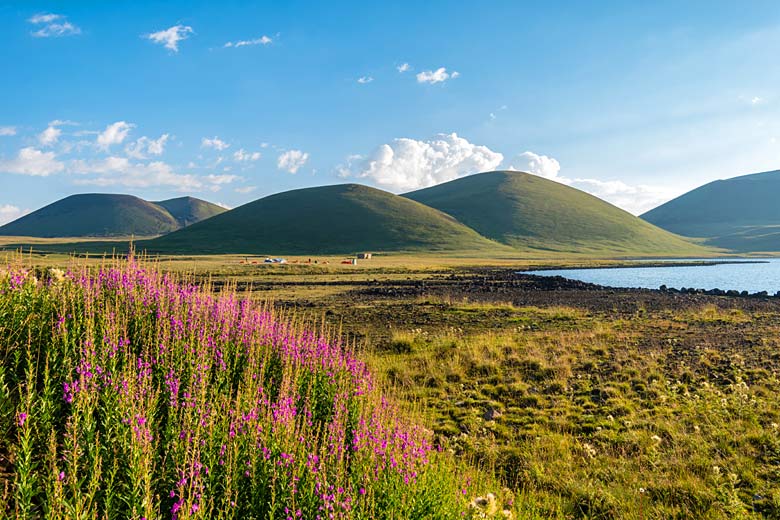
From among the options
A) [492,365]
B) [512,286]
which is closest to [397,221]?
[512,286]

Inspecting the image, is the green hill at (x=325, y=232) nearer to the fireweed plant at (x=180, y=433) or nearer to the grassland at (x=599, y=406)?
the grassland at (x=599, y=406)

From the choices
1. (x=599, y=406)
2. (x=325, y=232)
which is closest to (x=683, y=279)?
(x=599, y=406)

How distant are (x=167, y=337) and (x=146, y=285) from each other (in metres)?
2.55

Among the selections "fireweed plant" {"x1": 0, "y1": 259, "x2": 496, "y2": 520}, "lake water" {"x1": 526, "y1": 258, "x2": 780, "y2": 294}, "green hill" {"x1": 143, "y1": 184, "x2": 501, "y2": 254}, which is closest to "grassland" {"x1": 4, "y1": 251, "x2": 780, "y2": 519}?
"fireweed plant" {"x1": 0, "y1": 259, "x2": 496, "y2": 520}

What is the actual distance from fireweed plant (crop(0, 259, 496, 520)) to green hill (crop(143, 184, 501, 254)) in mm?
133257

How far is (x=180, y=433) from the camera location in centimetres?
448

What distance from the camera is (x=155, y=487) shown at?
14.6 ft

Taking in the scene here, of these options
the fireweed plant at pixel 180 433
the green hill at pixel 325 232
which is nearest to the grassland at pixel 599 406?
the fireweed plant at pixel 180 433

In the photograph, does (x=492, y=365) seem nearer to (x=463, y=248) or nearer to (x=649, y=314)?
(x=649, y=314)

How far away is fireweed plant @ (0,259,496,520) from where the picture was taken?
396 cm

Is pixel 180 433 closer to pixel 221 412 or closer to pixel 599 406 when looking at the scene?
pixel 221 412

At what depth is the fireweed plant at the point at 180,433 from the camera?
396 centimetres

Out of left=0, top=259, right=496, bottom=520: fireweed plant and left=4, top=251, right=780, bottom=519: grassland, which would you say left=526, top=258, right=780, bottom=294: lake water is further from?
left=0, top=259, right=496, bottom=520: fireweed plant

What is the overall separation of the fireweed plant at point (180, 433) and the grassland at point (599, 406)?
39.5 inches
